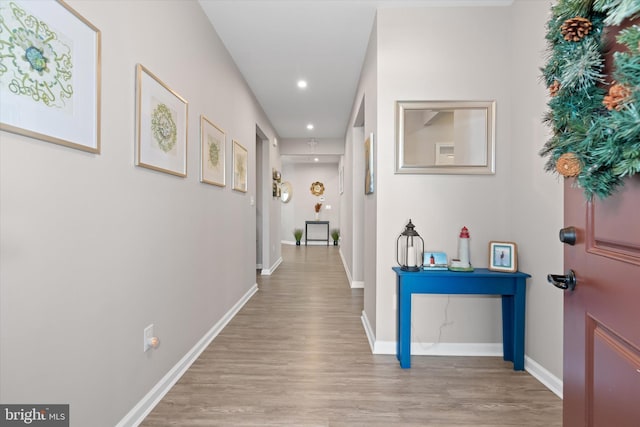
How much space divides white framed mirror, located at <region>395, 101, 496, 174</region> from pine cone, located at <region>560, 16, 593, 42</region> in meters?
1.50

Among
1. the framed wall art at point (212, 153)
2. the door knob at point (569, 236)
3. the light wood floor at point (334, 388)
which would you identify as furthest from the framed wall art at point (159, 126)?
the door knob at point (569, 236)

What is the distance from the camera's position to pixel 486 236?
→ 2.31 meters

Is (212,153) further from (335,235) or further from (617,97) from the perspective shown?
(335,235)

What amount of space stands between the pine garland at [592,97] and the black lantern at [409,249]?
129 cm

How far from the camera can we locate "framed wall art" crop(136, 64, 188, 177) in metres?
1.57

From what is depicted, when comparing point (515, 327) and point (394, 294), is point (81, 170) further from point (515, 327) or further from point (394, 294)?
point (515, 327)

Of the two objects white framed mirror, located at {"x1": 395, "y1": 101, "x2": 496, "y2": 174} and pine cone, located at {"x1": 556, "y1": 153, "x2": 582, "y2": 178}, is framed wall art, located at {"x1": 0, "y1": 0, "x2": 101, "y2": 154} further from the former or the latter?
white framed mirror, located at {"x1": 395, "y1": 101, "x2": 496, "y2": 174}

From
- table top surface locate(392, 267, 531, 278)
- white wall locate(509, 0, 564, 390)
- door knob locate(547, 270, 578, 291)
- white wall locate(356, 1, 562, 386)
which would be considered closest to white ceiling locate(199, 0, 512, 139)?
white wall locate(356, 1, 562, 386)

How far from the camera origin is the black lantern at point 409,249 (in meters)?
2.18

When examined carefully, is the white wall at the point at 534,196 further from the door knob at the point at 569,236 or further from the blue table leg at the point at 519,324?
the door knob at the point at 569,236

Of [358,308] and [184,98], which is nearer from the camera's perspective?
[184,98]

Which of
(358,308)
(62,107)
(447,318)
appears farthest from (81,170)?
→ (358,308)

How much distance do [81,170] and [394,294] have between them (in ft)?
6.71

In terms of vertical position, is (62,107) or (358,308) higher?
(62,107)
